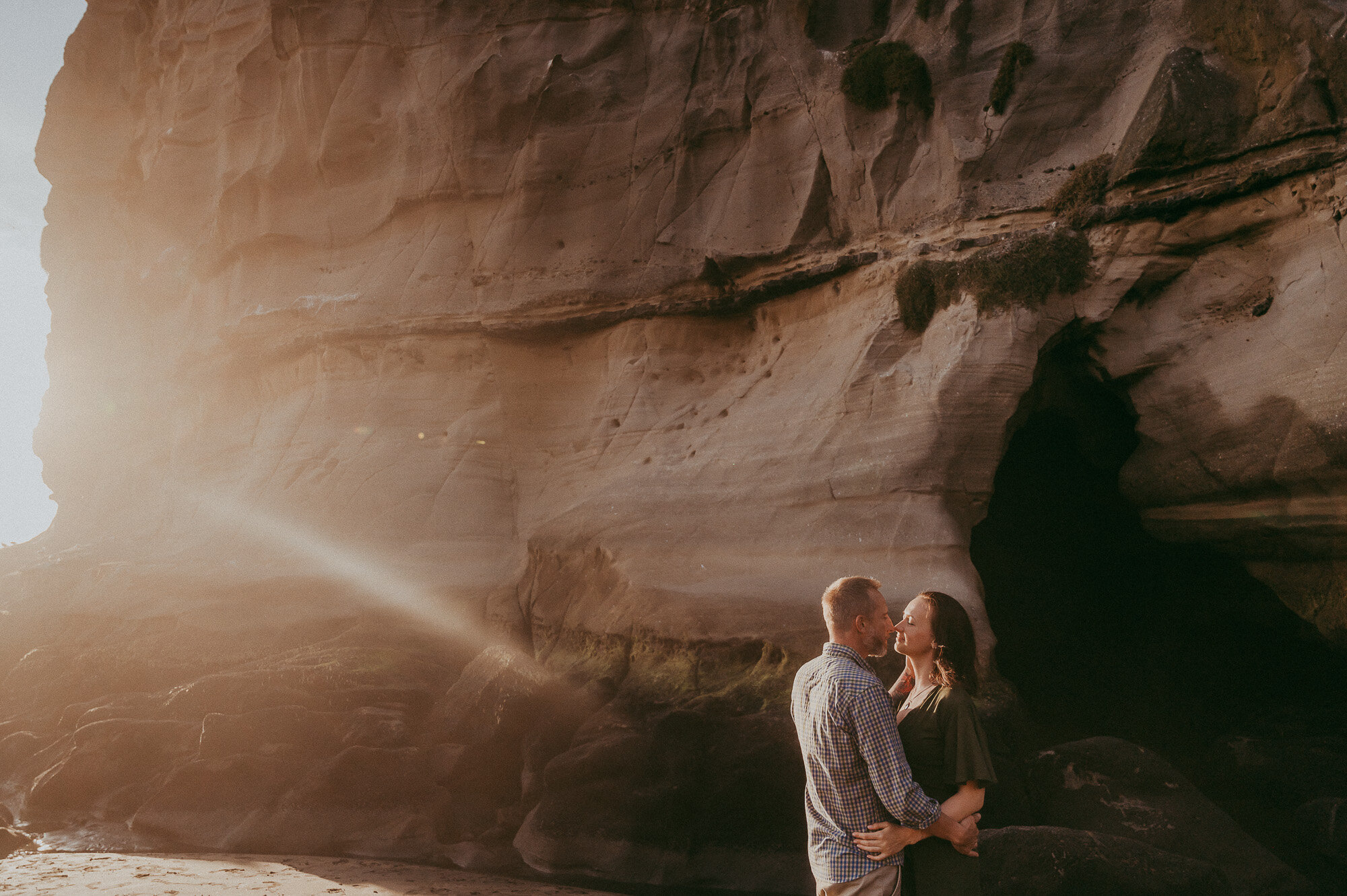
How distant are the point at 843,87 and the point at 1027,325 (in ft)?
14.9

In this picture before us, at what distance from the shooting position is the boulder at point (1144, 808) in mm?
7148

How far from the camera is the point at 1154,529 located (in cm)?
1158

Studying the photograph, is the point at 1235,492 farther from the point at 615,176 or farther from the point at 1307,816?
the point at 615,176

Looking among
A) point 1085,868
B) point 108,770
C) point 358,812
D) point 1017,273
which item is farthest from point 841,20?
point 108,770

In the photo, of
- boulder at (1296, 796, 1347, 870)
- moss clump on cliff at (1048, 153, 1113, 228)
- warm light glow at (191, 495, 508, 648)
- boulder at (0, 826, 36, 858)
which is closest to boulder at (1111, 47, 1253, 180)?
moss clump on cliff at (1048, 153, 1113, 228)

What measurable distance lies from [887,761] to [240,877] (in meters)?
6.95

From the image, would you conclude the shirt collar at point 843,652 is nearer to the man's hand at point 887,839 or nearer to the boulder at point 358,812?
the man's hand at point 887,839

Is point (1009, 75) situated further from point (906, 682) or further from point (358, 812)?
point (358, 812)

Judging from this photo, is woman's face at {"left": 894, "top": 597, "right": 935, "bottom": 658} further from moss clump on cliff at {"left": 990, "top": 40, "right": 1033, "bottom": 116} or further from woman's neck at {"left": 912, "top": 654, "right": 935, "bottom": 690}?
moss clump on cliff at {"left": 990, "top": 40, "right": 1033, "bottom": 116}

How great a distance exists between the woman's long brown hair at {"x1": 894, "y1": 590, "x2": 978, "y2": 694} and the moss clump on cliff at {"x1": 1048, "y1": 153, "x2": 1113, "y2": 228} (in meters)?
8.90

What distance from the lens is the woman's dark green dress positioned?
9.89ft

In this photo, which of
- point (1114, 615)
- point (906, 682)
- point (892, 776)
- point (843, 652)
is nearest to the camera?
point (892, 776)

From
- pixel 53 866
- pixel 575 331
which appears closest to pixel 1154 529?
pixel 575 331

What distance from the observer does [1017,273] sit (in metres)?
10.6
